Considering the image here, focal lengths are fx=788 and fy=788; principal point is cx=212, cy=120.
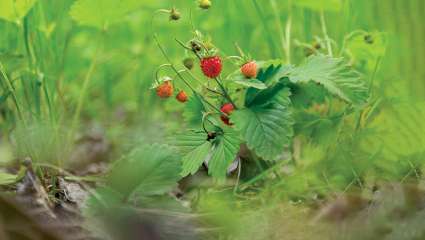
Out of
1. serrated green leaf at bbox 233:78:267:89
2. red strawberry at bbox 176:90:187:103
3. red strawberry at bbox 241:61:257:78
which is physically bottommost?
serrated green leaf at bbox 233:78:267:89

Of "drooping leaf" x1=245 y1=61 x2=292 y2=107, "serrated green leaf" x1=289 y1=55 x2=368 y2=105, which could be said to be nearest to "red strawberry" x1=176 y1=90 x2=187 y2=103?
"drooping leaf" x1=245 y1=61 x2=292 y2=107

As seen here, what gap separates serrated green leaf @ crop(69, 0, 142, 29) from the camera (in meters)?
1.94

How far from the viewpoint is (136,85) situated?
288cm

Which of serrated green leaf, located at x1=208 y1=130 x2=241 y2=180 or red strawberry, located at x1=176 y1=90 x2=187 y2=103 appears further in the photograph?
red strawberry, located at x1=176 y1=90 x2=187 y2=103

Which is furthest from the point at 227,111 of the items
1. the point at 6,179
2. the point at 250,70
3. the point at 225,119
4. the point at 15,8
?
the point at 15,8

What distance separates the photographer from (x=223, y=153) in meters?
1.52

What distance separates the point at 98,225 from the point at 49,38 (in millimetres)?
978

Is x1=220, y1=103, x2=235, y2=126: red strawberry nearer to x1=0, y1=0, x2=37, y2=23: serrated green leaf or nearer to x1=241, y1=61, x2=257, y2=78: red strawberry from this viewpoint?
x1=241, y1=61, x2=257, y2=78: red strawberry

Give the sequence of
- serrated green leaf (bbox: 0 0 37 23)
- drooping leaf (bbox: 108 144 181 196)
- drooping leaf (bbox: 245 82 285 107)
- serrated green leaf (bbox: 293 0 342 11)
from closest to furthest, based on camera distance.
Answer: drooping leaf (bbox: 108 144 181 196) < drooping leaf (bbox: 245 82 285 107) < serrated green leaf (bbox: 0 0 37 23) < serrated green leaf (bbox: 293 0 342 11)

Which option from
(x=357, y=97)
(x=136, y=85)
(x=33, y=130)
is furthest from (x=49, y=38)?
(x=357, y=97)

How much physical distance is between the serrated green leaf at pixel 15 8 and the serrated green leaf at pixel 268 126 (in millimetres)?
626

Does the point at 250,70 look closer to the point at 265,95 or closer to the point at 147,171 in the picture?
the point at 265,95

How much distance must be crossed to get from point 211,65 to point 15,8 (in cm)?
59

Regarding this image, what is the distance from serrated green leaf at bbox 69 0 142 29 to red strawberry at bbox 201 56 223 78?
504mm
